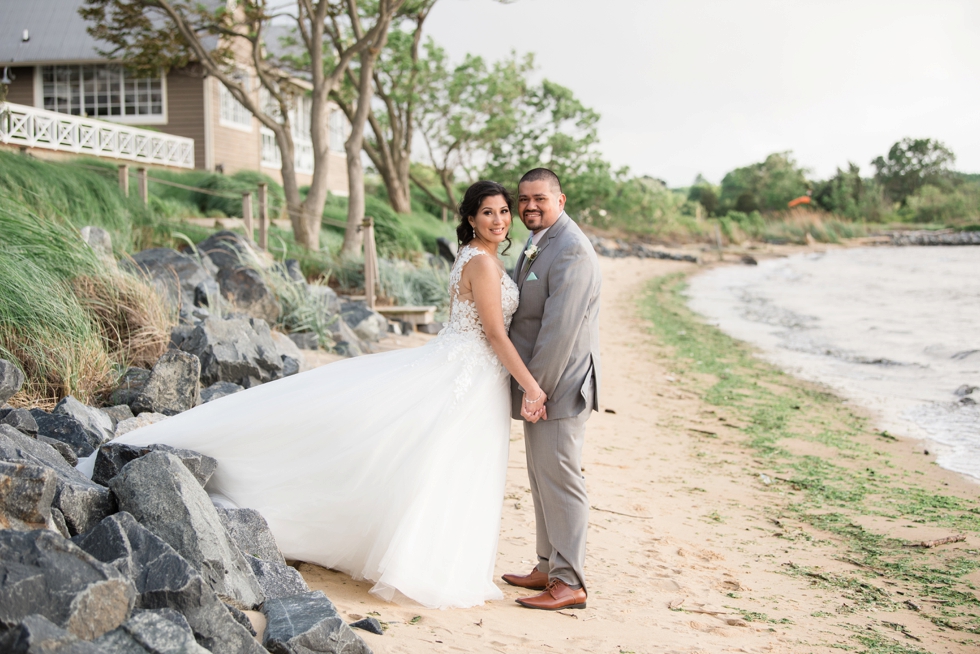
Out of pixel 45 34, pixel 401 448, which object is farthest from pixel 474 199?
pixel 45 34

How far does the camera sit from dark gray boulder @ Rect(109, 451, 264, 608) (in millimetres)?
3016

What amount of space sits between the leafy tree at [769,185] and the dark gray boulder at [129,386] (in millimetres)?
64034

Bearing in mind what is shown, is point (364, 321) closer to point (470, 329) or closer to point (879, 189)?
point (470, 329)

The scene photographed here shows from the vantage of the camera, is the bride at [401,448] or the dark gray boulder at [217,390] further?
the dark gray boulder at [217,390]

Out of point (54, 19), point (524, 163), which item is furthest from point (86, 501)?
point (524, 163)

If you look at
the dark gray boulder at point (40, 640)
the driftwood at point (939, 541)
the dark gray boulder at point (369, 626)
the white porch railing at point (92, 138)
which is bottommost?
the driftwood at point (939, 541)

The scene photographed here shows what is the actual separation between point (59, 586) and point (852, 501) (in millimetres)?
5564

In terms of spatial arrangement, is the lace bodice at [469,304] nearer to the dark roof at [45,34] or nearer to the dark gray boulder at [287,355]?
the dark gray boulder at [287,355]

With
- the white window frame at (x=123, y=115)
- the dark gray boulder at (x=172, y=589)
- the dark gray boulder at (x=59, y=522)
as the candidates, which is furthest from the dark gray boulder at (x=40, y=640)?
the white window frame at (x=123, y=115)

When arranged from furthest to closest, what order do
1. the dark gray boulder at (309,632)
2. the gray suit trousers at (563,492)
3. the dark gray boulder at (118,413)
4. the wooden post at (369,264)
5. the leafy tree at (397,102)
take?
the leafy tree at (397,102)
the wooden post at (369,264)
the dark gray boulder at (118,413)
the gray suit trousers at (563,492)
the dark gray boulder at (309,632)

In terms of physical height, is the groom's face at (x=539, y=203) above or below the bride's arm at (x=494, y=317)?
Answer: above

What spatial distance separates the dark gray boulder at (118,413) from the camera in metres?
5.07

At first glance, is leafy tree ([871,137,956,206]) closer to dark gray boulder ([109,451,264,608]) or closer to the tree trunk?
the tree trunk

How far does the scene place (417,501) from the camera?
374cm
